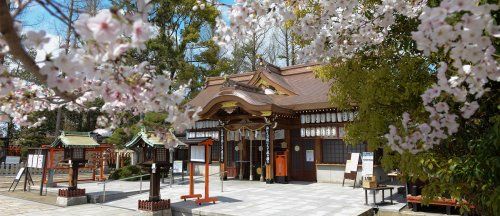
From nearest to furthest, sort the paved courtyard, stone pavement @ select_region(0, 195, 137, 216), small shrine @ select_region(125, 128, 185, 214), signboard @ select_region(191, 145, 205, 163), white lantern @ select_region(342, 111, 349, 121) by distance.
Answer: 1. the paved courtyard
2. small shrine @ select_region(125, 128, 185, 214)
3. stone pavement @ select_region(0, 195, 137, 216)
4. signboard @ select_region(191, 145, 205, 163)
5. white lantern @ select_region(342, 111, 349, 121)

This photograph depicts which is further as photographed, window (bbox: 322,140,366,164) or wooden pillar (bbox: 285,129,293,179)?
wooden pillar (bbox: 285,129,293,179)

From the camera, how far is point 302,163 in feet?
52.6

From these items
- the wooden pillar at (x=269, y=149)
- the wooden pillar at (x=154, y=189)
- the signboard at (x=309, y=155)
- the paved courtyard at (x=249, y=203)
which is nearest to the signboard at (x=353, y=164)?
the paved courtyard at (x=249, y=203)

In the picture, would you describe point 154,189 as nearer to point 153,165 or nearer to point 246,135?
point 153,165

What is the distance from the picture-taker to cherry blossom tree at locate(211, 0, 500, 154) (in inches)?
89.0

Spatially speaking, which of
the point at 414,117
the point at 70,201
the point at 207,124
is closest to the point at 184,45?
the point at 207,124

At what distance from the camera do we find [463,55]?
2402 millimetres

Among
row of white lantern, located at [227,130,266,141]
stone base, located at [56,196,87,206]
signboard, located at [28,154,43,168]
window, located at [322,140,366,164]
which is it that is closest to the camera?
stone base, located at [56,196,87,206]

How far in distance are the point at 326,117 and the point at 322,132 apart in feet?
2.09


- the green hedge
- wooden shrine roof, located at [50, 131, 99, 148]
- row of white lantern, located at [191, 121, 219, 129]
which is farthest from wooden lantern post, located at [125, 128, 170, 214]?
the green hedge

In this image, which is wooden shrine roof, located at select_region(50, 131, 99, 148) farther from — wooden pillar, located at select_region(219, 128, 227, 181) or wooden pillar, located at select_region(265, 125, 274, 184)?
wooden pillar, located at select_region(265, 125, 274, 184)

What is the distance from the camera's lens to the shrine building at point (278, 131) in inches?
586

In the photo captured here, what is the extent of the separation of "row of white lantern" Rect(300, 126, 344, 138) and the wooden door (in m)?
0.54

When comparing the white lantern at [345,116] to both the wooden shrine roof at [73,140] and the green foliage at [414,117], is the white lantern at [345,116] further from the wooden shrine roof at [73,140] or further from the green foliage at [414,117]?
the wooden shrine roof at [73,140]
